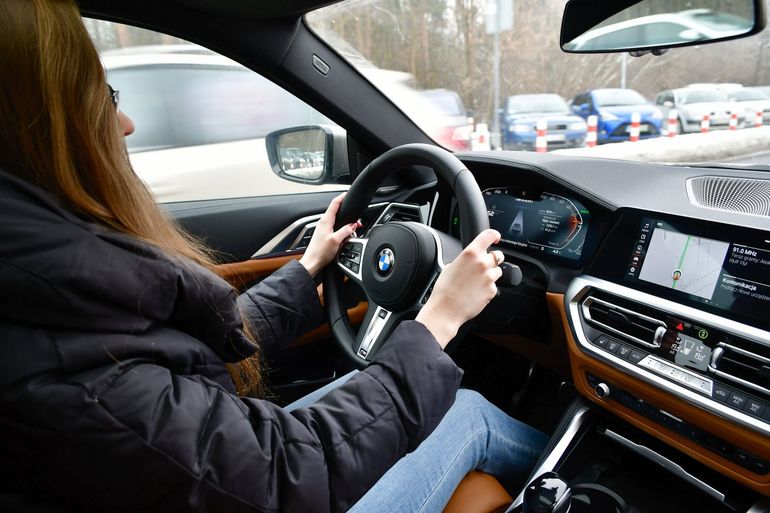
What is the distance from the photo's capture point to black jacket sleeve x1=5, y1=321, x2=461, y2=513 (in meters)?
0.69

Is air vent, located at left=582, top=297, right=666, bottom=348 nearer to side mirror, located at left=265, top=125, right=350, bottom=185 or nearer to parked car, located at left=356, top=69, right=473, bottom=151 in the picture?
parked car, located at left=356, top=69, right=473, bottom=151

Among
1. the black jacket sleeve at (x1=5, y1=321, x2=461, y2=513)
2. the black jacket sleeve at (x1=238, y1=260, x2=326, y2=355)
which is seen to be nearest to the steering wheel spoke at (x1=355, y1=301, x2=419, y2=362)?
the black jacket sleeve at (x1=238, y1=260, x2=326, y2=355)

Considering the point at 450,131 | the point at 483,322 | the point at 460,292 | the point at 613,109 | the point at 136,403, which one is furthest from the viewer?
the point at 613,109

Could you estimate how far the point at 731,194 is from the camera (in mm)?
1471

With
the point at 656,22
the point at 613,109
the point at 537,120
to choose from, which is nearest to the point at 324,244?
the point at 656,22

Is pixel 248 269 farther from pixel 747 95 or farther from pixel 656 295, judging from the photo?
pixel 747 95

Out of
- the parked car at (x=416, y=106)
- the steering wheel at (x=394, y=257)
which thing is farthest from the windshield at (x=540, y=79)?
the steering wheel at (x=394, y=257)

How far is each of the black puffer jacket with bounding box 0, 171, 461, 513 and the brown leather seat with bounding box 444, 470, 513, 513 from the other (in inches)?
18.0

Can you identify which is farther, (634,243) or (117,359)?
(634,243)

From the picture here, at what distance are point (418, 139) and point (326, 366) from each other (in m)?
1.09

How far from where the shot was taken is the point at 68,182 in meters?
0.81

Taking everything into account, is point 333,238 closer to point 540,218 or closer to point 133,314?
point 540,218

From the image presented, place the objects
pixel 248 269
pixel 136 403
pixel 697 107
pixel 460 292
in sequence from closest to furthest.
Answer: pixel 136 403 < pixel 460 292 < pixel 248 269 < pixel 697 107

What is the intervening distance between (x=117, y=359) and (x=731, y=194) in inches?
58.2
